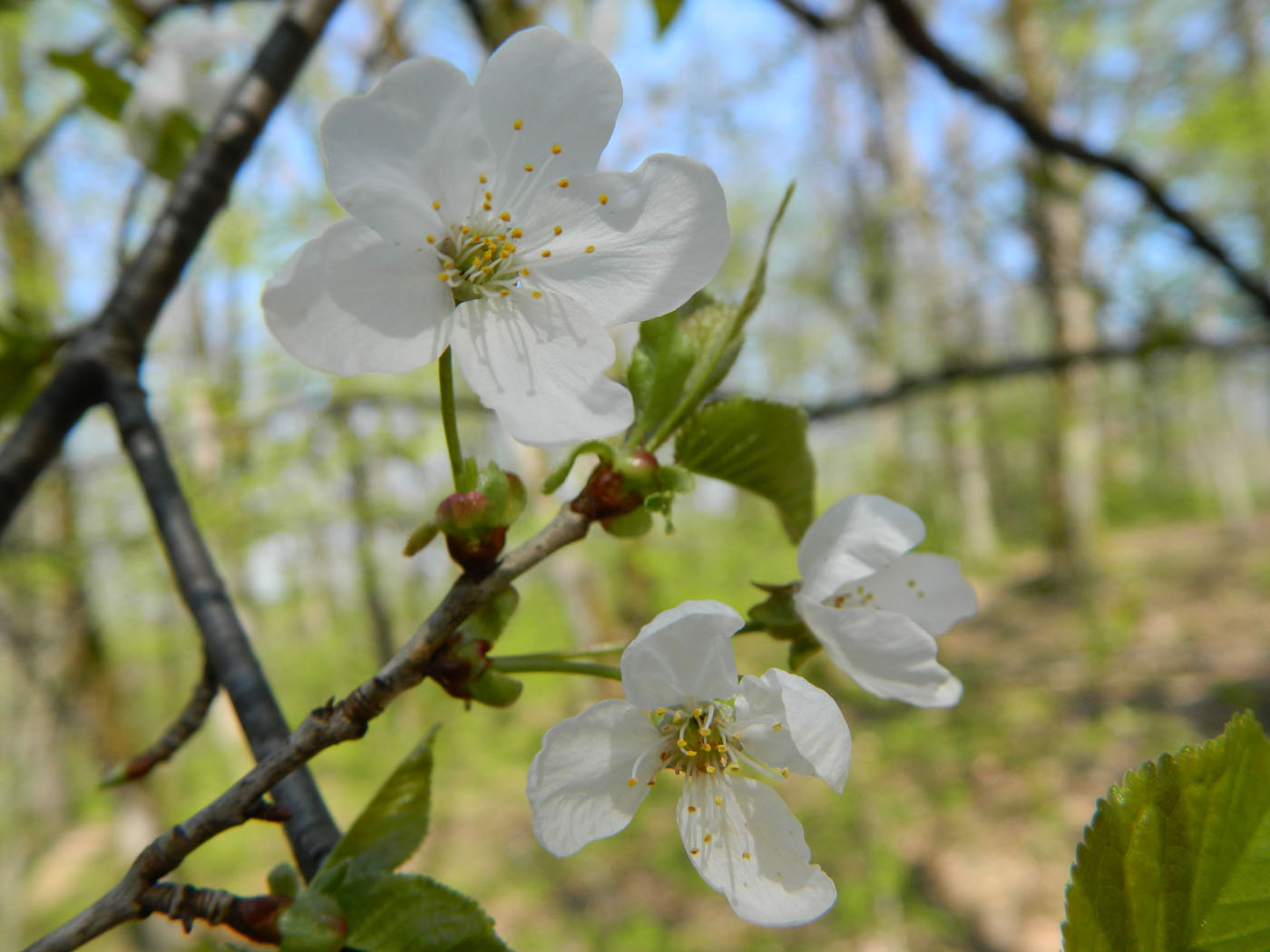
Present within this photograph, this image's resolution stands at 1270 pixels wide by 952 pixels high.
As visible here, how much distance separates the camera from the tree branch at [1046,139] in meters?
1.30

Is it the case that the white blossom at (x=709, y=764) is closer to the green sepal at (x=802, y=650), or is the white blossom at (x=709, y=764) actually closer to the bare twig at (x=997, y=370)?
the green sepal at (x=802, y=650)

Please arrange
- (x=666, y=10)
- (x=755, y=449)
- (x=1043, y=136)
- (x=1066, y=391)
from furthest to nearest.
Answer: (x=1066, y=391) → (x=1043, y=136) → (x=666, y=10) → (x=755, y=449)

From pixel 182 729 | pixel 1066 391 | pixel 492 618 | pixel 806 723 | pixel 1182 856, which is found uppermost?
pixel 1066 391

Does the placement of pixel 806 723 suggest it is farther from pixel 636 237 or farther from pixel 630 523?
pixel 636 237

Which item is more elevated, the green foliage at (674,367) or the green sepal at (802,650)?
the green foliage at (674,367)

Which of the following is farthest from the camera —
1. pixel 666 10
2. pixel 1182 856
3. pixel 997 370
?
pixel 997 370

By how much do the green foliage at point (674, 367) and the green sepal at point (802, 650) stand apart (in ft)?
0.47

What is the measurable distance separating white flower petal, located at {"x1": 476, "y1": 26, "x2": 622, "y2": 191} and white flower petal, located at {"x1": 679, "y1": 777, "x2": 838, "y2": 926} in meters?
0.34

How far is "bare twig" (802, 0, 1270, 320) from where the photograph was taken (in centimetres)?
130

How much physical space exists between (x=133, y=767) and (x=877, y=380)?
7715 mm

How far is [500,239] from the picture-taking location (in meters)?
0.45

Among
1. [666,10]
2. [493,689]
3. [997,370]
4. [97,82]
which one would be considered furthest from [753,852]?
[997,370]

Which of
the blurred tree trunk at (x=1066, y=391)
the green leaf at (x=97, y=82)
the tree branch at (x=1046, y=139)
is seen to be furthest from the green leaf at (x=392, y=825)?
the blurred tree trunk at (x=1066, y=391)

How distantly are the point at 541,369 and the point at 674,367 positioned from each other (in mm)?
66
